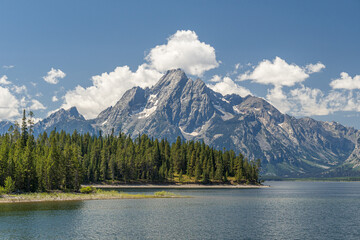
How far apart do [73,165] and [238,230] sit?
90320 mm

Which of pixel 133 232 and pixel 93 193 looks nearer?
pixel 133 232

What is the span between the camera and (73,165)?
5399 inches

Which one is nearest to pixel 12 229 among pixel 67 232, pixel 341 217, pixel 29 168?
pixel 67 232

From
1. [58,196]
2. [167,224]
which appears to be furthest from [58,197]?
[167,224]

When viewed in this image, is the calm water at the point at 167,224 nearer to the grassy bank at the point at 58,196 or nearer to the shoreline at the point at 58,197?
the shoreline at the point at 58,197

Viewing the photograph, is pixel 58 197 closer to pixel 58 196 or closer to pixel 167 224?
pixel 58 196

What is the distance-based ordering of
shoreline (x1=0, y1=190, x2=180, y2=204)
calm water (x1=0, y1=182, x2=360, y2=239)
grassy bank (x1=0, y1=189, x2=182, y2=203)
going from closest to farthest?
calm water (x1=0, y1=182, x2=360, y2=239) < shoreline (x1=0, y1=190, x2=180, y2=204) < grassy bank (x1=0, y1=189, x2=182, y2=203)

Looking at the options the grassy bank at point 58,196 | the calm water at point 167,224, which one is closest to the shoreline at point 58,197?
the grassy bank at point 58,196

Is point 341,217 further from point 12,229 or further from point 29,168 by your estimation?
point 29,168

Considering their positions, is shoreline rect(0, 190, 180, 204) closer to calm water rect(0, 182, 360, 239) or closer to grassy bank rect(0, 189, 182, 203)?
grassy bank rect(0, 189, 182, 203)

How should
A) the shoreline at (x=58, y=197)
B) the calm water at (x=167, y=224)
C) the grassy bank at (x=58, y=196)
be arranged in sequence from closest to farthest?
the calm water at (x=167, y=224), the shoreline at (x=58, y=197), the grassy bank at (x=58, y=196)

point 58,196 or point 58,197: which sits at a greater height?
point 58,196

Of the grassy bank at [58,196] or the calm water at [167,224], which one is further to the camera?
A: the grassy bank at [58,196]

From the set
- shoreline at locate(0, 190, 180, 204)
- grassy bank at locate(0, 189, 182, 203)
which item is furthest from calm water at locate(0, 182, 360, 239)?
grassy bank at locate(0, 189, 182, 203)
